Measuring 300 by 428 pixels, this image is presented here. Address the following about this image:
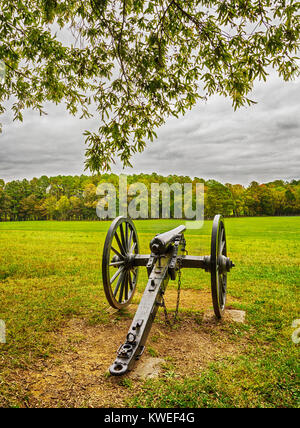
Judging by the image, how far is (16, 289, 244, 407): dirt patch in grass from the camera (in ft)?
8.81

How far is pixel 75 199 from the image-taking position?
55.2 m

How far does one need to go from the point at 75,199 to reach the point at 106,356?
5384 centimetres

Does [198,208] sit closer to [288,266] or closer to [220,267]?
[288,266]

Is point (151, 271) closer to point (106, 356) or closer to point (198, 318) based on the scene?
point (106, 356)

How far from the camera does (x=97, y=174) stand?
15.8ft

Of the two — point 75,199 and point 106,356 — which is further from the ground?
point 75,199

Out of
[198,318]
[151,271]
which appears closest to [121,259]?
[151,271]

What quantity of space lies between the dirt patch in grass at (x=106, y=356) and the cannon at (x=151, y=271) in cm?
24

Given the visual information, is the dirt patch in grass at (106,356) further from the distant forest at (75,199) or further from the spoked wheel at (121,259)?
the distant forest at (75,199)

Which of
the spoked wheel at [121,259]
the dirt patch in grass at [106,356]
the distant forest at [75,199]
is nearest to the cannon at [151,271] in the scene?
the spoked wheel at [121,259]

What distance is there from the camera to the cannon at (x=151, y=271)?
9.48 ft

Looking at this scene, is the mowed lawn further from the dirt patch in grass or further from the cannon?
the cannon

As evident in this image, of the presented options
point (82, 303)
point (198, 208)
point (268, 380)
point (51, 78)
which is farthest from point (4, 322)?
point (198, 208)
